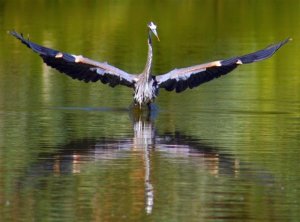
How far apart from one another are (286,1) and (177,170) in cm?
3252

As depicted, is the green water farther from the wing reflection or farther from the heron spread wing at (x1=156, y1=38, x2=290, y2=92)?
the heron spread wing at (x1=156, y1=38, x2=290, y2=92)

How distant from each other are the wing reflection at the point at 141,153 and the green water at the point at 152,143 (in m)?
0.01

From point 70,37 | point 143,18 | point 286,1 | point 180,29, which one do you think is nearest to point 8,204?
point 70,37

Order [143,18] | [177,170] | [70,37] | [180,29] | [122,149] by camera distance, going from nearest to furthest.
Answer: [177,170] → [122,149] → [70,37] → [180,29] → [143,18]

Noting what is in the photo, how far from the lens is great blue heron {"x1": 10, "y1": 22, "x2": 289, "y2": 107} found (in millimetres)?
20203

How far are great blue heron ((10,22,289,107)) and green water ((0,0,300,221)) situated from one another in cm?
33

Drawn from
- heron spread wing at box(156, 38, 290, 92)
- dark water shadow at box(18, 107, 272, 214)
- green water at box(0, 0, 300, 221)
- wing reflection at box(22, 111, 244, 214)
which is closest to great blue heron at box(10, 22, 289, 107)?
heron spread wing at box(156, 38, 290, 92)

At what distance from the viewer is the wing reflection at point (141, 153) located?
14.7 meters

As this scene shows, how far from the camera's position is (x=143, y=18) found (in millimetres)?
39781

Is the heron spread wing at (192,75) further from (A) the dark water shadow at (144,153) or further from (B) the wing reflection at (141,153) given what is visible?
(B) the wing reflection at (141,153)

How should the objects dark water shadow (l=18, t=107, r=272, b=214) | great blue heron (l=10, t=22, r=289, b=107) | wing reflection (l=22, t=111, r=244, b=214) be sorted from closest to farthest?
dark water shadow (l=18, t=107, r=272, b=214) < wing reflection (l=22, t=111, r=244, b=214) < great blue heron (l=10, t=22, r=289, b=107)

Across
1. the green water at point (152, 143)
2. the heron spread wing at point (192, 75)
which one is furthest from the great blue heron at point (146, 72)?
the green water at point (152, 143)

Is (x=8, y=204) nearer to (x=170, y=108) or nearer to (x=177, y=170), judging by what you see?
→ (x=177, y=170)

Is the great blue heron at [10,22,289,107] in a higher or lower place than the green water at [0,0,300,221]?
higher
